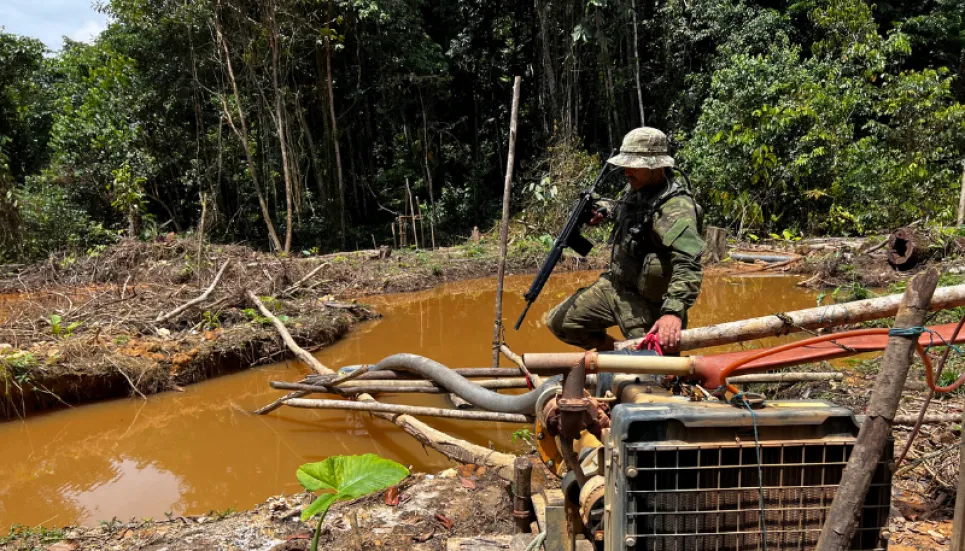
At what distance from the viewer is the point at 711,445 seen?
137 cm

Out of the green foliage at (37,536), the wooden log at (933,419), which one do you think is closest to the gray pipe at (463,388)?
the wooden log at (933,419)

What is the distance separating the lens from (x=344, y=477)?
2523 mm

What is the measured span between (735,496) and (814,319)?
938 millimetres

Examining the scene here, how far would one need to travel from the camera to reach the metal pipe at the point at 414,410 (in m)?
3.86

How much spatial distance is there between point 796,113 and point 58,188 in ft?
55.3

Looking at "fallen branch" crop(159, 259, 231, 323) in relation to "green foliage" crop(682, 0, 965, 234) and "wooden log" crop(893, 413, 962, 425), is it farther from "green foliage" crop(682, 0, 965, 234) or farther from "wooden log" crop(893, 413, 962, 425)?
"green foliage" crop(682, 0, 965, 234)

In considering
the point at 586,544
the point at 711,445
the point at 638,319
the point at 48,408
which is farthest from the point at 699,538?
the point at 48,408

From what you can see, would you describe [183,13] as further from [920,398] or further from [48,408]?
[920,398]

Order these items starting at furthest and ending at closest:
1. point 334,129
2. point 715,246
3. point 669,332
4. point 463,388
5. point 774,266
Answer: point 334,129 < point 715,246 < point 774,266 < point 463,388 < point 669,332

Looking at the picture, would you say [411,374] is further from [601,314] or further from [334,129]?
[334,129]

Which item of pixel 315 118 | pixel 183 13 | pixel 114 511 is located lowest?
pixel 114 511

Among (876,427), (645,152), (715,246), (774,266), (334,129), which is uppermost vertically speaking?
(334,129)

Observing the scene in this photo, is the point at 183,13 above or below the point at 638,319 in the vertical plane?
above

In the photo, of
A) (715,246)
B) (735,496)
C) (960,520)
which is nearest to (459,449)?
(735,496)
